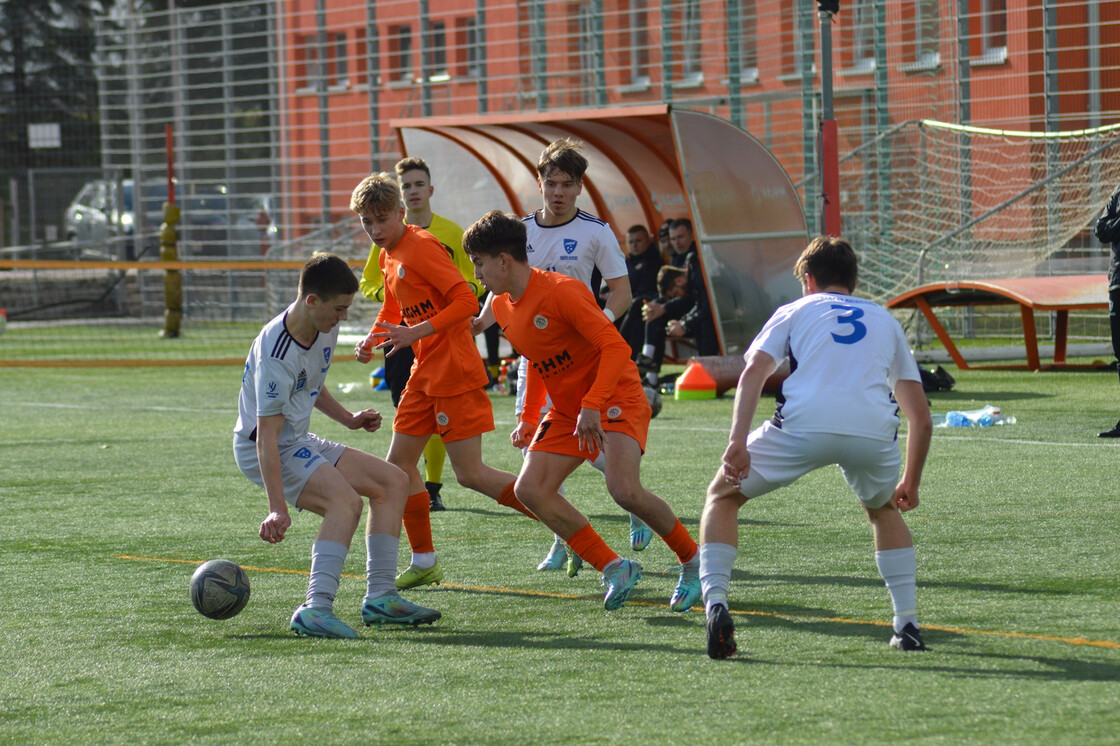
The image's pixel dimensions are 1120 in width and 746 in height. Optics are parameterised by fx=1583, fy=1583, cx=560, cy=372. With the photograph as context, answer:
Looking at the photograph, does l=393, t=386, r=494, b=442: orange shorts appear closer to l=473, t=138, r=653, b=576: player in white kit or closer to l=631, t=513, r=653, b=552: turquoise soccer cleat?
l=473, t=138, r=653, b=576: player in white kit

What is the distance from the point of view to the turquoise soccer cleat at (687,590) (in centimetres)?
566

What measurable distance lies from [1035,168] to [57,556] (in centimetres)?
1443

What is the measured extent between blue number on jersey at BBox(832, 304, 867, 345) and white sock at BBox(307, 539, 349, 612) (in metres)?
1.87

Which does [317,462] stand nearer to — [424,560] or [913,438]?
[424,560]

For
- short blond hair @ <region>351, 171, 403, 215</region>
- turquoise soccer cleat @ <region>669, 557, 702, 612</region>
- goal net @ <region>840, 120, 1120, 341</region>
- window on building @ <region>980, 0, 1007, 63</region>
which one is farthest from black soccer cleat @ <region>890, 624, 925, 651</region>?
window on building @ <region>980, 0, 1007, 63</region>

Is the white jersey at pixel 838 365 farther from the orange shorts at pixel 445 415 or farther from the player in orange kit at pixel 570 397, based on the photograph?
the orange shorts at pixel 445 415

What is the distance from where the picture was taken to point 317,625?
17.5 feet

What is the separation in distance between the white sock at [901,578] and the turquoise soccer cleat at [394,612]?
5.39 ft

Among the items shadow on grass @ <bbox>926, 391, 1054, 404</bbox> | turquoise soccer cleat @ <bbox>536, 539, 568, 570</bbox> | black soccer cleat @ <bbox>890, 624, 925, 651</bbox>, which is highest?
black soccer cleat @ <bbox>890, 624, 925, 651</bbox>

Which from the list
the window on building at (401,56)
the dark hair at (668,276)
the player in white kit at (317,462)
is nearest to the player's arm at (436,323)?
the player in white kit at (317,462)

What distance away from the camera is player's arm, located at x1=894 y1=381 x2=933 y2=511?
4719mm

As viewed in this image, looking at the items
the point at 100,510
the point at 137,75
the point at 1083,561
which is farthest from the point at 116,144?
the point at 1083,561

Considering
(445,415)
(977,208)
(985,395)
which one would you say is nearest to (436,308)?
(445,415)

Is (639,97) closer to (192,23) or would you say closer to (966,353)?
(192,23)
